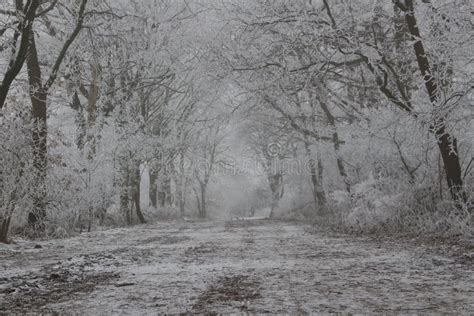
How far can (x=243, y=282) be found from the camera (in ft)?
13.9

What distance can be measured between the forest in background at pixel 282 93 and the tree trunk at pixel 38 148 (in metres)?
0.05

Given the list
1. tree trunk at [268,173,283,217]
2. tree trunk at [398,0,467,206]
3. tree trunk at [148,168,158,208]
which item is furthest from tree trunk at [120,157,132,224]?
tree trunk at [268,173,283,217]

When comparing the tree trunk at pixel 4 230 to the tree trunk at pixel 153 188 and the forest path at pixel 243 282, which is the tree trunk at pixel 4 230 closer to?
the forest path at pixel 243 282

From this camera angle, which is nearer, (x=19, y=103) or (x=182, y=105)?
(x=19, y=103)

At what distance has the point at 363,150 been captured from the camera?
39.6ft

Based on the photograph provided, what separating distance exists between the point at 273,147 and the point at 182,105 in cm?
669

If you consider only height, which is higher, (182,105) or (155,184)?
(182,105)

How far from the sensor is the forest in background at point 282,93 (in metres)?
8.09

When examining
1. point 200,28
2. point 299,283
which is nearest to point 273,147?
point 200,28

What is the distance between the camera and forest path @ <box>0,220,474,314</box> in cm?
325

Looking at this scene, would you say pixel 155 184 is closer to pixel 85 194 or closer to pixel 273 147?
pixel 273 147

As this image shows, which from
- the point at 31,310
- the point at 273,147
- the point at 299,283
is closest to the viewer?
the point at 31,310

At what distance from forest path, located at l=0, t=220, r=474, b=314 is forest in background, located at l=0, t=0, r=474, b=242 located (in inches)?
105

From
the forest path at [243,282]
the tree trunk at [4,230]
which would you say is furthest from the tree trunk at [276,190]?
the forest path at [243,282]
